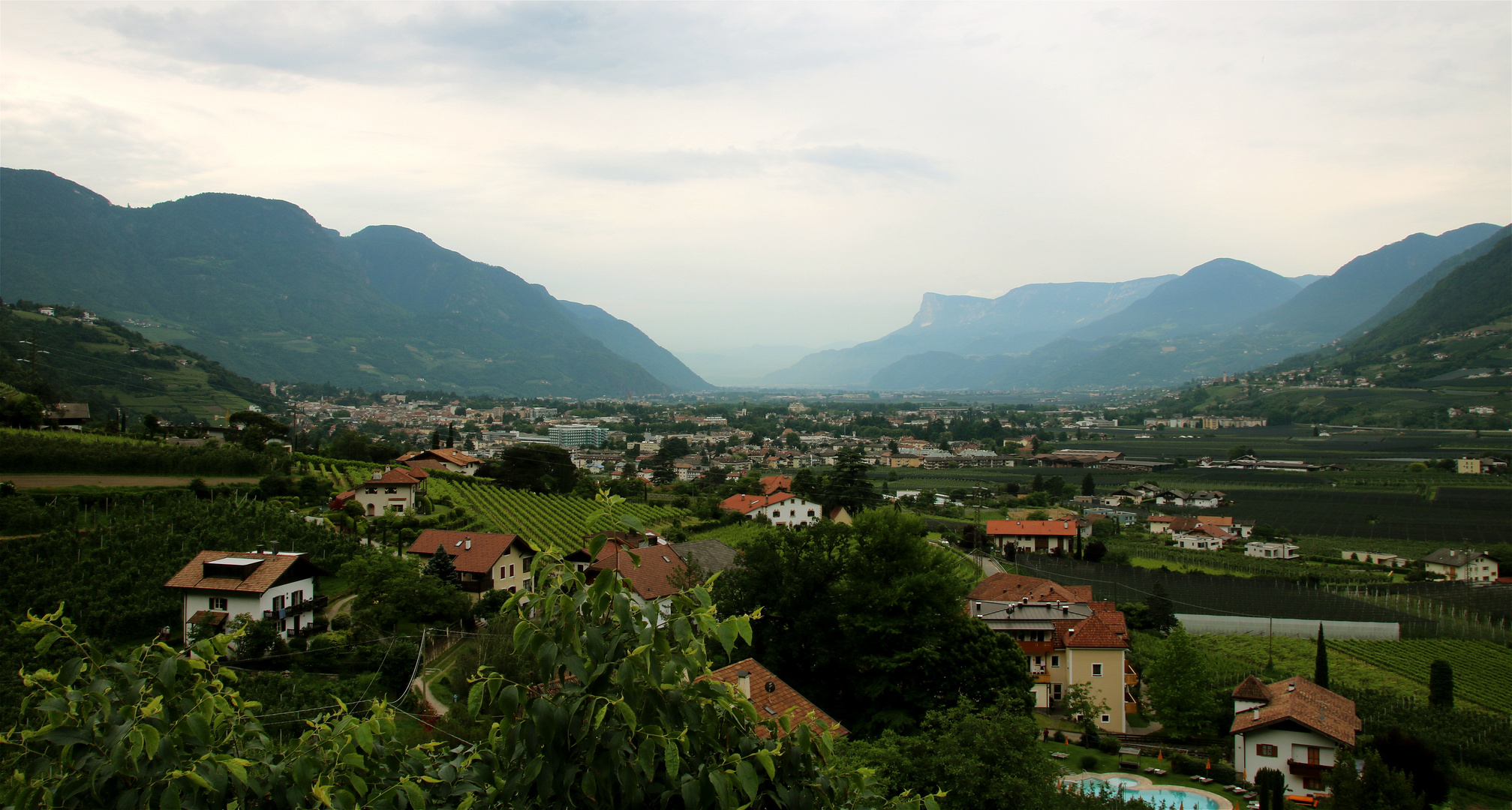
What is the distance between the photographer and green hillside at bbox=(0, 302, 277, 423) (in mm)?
61656

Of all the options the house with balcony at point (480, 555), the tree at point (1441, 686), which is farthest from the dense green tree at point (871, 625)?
the tree at point (1441, 686)

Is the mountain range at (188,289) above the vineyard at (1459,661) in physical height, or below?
above

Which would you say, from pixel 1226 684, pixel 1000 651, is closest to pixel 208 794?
pixel 1000 651

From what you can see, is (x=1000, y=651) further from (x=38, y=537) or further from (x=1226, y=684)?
(x=38, y=537)

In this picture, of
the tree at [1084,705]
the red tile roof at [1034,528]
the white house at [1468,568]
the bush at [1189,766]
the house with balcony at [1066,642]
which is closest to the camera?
the bush at [1189,766]

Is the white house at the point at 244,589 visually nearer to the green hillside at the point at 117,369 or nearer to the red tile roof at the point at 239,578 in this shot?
the red tile roof at the point at 239,578

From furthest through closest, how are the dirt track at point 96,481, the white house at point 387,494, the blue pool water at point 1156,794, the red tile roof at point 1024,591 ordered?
the white house at point 387,494 → the red tile roof at point 1024,591 → the dirt track at point 96,481 → the blue pool water at point 1156,794

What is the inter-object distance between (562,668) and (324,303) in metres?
222

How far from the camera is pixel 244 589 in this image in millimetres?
15602

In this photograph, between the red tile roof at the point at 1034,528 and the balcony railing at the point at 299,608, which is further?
the red tile roof at the point at 1034,528

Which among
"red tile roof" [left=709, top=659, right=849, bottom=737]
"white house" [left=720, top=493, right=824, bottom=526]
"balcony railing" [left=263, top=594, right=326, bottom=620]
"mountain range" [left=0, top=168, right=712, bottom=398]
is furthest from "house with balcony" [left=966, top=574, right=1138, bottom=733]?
"mountain range" [left=0, top=168, right=712, bottom=398]

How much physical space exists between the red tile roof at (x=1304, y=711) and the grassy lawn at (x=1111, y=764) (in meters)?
1.67

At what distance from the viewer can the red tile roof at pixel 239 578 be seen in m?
15.8

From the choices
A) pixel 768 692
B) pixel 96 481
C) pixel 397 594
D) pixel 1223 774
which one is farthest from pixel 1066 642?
pixel 96 481
